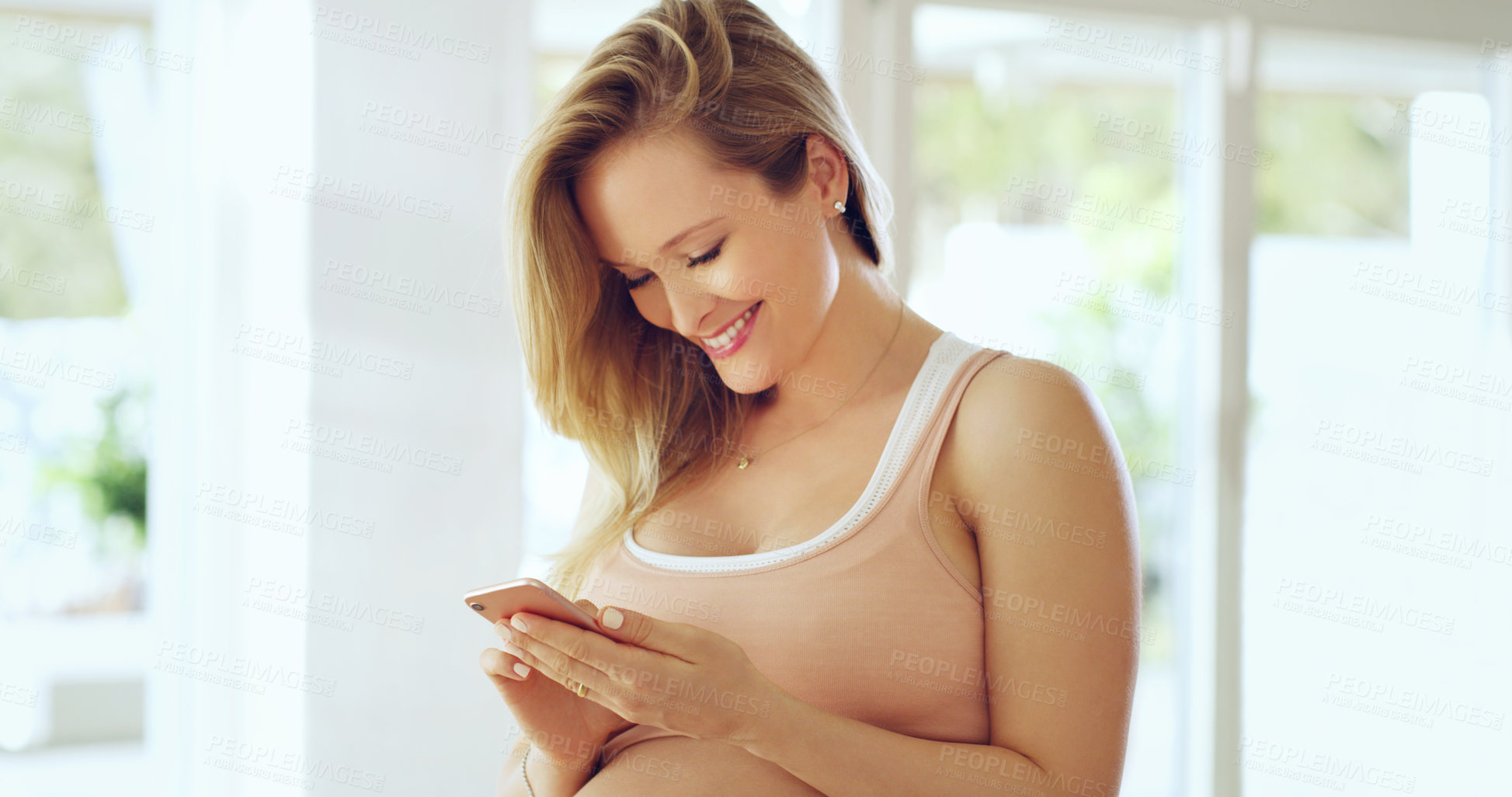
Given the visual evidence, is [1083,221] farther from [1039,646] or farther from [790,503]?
[1039,646]

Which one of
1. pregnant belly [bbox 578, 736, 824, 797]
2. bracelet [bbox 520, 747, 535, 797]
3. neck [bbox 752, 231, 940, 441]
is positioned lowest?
bracelet [bbox 520, 747, 535, 797]

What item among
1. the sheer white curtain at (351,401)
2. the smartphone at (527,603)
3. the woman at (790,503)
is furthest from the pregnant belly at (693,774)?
the sheer white curtain at (351,401)

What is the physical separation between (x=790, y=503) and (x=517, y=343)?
1024mm

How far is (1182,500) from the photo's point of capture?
253cm

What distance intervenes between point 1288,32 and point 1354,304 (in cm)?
66

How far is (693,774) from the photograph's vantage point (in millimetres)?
1096

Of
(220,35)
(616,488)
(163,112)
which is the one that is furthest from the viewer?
(163,112)

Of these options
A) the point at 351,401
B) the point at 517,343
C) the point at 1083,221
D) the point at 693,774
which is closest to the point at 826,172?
the point at 693,774

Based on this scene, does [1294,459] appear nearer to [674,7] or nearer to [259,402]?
[674,7]

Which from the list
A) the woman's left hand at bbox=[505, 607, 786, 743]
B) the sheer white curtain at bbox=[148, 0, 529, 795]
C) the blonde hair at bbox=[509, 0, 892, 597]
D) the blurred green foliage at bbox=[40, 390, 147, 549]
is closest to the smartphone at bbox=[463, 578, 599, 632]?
the woman's left hand at bbox=[505, 607, 786, 743]

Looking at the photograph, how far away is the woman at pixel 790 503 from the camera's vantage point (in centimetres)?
100

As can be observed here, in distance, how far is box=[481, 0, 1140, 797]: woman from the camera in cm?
100

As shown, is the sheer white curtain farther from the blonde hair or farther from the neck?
the neck

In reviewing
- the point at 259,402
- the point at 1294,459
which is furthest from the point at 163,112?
the point at 1294,459
